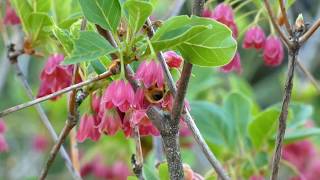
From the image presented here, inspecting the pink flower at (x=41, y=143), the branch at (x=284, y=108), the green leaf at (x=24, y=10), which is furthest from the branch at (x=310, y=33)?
the pink flower at (x=41, y=143)

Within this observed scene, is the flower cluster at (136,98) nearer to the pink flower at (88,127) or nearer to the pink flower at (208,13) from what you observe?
the pink flower at (88,127)

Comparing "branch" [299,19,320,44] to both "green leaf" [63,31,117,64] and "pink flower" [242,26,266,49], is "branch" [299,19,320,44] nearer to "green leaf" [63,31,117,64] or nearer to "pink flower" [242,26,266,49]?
"green leaf" [63,31,117,64]

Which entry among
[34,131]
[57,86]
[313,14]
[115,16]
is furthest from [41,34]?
[313,14]

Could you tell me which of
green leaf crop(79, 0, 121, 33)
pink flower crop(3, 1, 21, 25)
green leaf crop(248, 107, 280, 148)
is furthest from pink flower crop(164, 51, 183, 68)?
green leaf crop(248, 107, 280, 148)

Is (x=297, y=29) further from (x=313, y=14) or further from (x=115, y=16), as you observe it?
(x=313, y=14)

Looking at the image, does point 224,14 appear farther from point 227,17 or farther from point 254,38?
point 254,38

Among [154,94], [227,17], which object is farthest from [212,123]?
[154,94]
